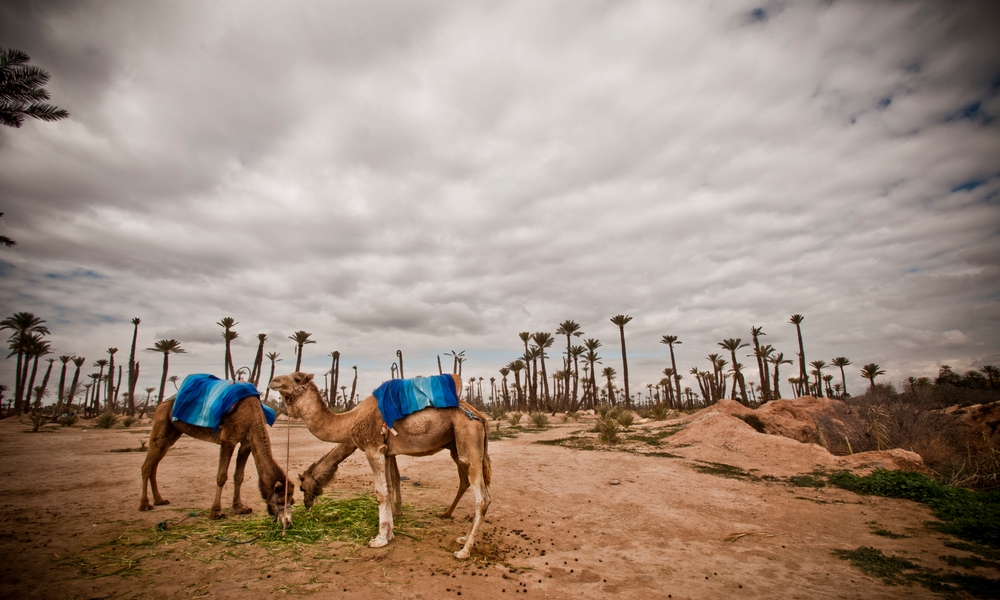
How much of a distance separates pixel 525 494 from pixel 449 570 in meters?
4.54

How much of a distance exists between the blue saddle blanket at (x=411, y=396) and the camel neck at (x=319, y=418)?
640mm

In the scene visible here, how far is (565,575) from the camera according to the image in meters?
5.11

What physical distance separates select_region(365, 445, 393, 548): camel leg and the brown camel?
1.48 m

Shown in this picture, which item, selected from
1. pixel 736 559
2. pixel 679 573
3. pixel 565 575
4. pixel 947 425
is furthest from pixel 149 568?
pixel 947 425

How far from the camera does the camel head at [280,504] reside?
5.86 metres

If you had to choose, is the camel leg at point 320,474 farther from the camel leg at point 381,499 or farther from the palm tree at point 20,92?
the palm tree at point 20,92

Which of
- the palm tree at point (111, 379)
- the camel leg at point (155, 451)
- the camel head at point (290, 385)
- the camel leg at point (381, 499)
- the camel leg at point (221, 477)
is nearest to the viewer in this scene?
the camel leg at point (381, 499)

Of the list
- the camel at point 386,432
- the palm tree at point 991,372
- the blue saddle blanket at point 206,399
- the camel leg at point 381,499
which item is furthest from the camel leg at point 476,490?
the palm tree at point 991,372

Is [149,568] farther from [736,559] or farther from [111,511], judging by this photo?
[736,559]

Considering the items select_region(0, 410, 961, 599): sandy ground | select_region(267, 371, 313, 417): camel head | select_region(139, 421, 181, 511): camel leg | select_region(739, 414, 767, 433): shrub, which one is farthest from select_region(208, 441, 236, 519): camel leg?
select_region(739, 414, 767, 433): shrub

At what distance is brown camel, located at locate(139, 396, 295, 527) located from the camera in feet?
19.9

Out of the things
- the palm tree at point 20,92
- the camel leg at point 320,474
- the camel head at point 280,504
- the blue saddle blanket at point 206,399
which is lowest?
the camel head at point 280,504

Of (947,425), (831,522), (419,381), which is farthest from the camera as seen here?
(947,425)

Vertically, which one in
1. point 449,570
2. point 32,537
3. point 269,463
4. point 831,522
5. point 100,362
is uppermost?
point 100,362
